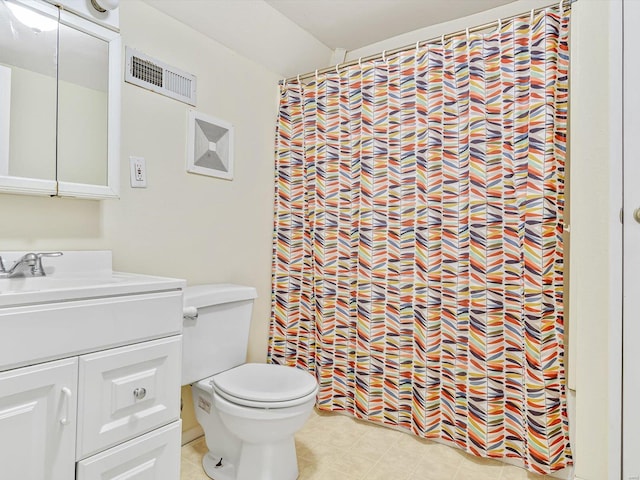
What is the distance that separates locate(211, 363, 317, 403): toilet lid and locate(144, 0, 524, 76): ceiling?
5.33 feet

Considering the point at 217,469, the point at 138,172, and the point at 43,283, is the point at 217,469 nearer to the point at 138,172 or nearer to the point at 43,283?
the point at 43,283

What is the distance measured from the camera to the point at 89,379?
1.04 metres

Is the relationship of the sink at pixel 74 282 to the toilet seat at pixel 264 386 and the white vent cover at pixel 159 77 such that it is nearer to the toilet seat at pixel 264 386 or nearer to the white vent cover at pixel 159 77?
the toilet seat at pixel 264 386

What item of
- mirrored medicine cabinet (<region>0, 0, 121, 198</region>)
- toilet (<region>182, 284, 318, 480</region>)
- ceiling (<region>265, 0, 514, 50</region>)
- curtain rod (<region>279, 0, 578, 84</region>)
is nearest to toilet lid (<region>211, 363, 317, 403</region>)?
toilet (<region>182, 284, 318, 480</region>)

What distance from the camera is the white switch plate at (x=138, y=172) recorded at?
5.38 feet

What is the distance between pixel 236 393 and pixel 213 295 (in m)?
0.43

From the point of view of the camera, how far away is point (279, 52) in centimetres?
232

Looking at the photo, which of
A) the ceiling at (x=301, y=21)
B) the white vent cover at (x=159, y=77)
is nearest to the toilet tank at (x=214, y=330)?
the white vent cover at (x=159, y=77)

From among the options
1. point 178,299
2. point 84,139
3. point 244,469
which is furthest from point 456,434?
point 84,139

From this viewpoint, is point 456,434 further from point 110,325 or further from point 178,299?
point 110,325

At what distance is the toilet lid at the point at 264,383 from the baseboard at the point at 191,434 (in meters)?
0.42

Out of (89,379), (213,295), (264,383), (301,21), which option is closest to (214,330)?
(213,295)

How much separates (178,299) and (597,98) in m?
1.34

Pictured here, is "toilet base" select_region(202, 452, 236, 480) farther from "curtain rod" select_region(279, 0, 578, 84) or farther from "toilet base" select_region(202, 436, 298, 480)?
"curtain rod" select_region(279, 0, 578, 84)
